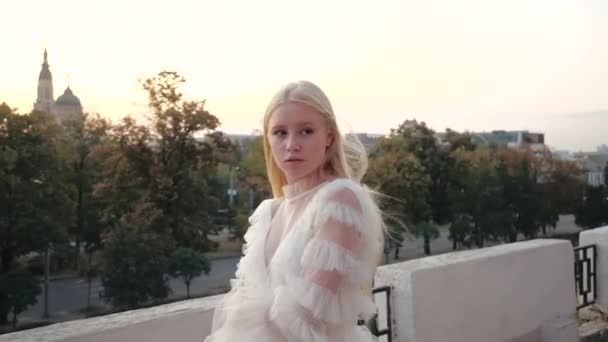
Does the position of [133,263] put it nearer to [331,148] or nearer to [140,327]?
[140,327]

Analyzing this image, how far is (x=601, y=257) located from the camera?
16.6ft

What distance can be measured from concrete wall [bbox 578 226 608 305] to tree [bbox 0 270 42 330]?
23.2 m

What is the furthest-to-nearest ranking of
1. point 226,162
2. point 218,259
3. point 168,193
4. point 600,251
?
1. point 218,259
2. point 226,162
3. point 168,193
4. point 600,251

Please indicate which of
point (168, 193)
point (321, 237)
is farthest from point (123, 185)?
point (321, 237)

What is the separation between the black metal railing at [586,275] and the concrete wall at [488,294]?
39 cm

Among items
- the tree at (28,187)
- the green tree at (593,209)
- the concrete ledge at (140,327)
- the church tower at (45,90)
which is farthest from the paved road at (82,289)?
the church tower at (45,90)

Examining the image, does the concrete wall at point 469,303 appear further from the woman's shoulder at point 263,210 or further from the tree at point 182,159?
the tree at point 182,159

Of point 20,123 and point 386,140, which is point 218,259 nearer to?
point 386,140

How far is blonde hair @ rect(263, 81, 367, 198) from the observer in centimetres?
157

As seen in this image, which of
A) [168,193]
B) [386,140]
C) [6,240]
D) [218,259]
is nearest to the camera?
[6,240]

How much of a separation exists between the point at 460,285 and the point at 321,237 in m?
2.43

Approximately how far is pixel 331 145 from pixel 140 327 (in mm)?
1081

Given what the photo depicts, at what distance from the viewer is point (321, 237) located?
1429 millimetres

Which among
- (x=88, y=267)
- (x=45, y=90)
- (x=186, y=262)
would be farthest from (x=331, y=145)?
(x=45, y=90)
